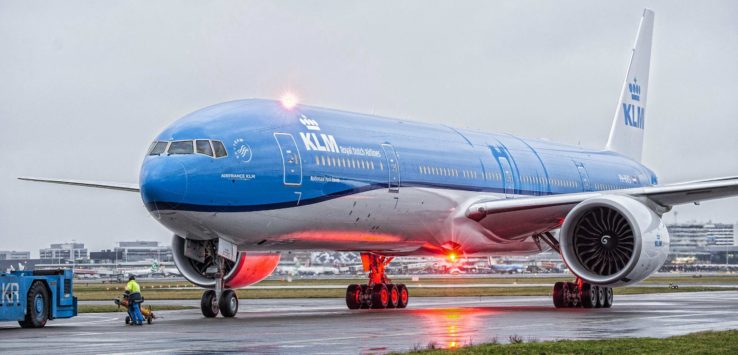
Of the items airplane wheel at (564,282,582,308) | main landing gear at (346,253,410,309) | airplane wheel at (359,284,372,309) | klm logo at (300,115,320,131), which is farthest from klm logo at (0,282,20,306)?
airplane wheel at (564,282,582,308)

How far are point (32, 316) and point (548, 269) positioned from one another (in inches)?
4352

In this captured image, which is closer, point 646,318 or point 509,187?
point 646,318

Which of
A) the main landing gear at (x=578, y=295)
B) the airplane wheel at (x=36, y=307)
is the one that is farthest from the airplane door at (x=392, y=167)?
the airplane wheel at (x=36, y=307)

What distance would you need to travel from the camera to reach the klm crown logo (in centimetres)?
4212

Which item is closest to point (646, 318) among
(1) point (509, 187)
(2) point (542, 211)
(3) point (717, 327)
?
(3) point (717, 327)

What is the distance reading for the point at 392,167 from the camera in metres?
26.9

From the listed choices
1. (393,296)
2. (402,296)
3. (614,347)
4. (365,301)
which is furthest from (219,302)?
(614,347)

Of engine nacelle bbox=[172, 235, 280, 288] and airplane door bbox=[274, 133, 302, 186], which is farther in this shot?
engine nacelle bbox=[172, 235, 280, 288]

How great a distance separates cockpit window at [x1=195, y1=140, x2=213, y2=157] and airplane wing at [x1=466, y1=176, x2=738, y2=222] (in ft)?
28.2

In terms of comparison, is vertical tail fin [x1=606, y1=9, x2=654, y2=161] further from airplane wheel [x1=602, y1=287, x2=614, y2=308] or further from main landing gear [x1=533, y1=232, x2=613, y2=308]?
main landing gear [x1=533, y1=232, x2=613, y2=308]

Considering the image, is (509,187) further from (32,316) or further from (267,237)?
(32,316)

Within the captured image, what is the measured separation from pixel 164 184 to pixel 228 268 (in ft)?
18.6

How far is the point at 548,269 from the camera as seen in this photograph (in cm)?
13025

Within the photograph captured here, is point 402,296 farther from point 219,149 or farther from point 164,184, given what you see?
point 164,184
